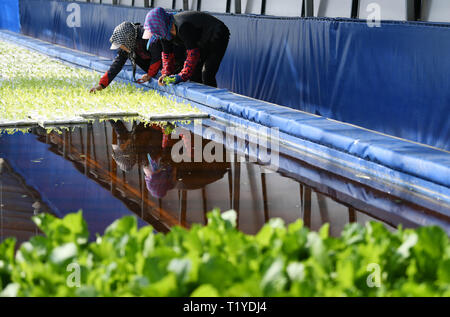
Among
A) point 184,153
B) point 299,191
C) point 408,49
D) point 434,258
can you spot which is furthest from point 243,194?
point 434,258

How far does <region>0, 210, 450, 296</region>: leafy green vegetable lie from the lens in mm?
1898

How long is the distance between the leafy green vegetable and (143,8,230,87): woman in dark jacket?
20.8 feet

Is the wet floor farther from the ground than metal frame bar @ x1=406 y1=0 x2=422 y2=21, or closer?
closer

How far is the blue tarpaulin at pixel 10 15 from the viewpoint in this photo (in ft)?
84.7

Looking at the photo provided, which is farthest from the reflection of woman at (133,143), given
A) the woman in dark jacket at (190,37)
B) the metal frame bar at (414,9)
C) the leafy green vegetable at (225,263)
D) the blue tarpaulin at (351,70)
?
the leafy green vegetable at (225,263)

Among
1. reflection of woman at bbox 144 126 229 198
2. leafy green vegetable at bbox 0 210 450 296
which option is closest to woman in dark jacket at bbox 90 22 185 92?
reflection of woman at bbox 144 126 229 198

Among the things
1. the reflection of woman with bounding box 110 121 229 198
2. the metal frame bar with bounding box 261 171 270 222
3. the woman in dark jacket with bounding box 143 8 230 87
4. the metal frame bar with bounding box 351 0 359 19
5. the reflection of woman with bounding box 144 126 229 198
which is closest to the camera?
the metal frame bar with bounding box 261 171 270 222

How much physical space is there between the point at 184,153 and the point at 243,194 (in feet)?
4.87

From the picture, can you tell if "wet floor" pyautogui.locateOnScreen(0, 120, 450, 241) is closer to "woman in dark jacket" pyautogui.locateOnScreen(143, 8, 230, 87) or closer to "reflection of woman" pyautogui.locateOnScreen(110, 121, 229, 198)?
"reflection of woman" pyautogui.locateOnScreen(110, 121, 229, 198)

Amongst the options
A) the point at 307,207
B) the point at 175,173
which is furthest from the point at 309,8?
the point at 307,207

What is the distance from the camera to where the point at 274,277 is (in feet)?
6.26

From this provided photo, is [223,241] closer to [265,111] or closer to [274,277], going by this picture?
[274,277]

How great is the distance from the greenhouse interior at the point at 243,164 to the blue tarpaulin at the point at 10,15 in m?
15.9
